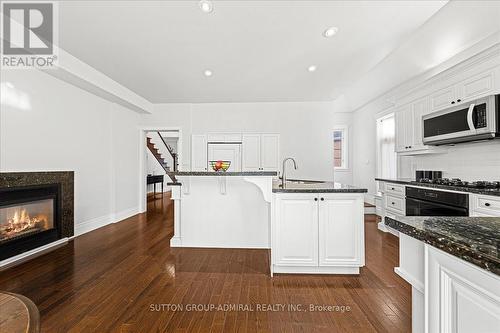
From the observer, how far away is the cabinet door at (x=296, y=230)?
2.52 meters

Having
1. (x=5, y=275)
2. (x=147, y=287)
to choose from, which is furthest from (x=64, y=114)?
(x=147, y=287)

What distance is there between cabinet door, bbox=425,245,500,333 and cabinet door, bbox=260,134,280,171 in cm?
503

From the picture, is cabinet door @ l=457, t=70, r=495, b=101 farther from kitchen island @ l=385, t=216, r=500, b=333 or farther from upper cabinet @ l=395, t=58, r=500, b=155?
kitchen island @ l=385, t=216, r=500, b=333

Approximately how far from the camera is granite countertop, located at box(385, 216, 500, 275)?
55 centimetres

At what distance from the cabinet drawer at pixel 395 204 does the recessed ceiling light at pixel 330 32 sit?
259 centimetres

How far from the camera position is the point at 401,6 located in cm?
251

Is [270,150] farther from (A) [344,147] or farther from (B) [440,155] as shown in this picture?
(B) [440,155]

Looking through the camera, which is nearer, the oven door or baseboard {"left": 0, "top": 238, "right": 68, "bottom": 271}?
the oven door

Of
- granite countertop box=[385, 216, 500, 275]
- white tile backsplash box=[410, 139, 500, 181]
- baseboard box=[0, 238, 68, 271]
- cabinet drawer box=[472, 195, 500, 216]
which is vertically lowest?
baseboard box=[0, 238, 68, 271]

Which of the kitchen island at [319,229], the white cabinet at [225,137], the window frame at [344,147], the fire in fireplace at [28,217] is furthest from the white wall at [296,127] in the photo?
the kitchen island at [319,229]

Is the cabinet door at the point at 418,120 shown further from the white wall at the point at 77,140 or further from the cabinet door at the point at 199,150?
the white wall at the point at 77,140

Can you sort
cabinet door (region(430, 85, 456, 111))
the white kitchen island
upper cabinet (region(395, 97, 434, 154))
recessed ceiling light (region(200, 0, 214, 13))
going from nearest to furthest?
recessed ceiling light (region(200, 0, 214, 13)) < cabinet door (region(430, 85, 456, 111)) < the white kitchen island < upper cabinet (region(395, 97, 434, 154))

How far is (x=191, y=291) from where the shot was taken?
2244 millimetres

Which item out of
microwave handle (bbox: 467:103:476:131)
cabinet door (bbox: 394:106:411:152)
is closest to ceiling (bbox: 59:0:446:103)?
cabinet door (bbox: 394:106:411:152)
